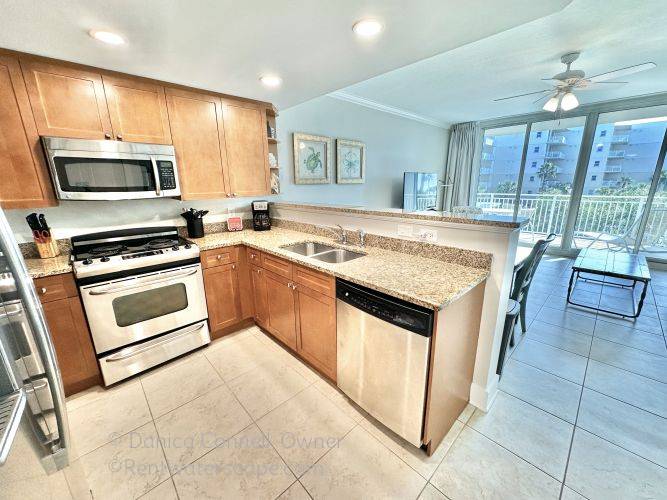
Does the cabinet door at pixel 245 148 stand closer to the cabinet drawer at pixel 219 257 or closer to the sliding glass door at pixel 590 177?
the cabinet drawer at pixel 219 257

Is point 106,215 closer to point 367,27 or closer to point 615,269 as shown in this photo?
point 367,27

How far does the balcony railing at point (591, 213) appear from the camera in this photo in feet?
14.4

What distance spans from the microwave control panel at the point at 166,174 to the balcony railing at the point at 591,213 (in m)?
4.73

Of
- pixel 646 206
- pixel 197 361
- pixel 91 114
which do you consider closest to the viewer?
pixel 91 114

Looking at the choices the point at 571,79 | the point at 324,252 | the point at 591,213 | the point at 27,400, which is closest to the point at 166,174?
the point at 324,252

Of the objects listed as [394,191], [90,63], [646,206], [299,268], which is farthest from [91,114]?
[646,206]

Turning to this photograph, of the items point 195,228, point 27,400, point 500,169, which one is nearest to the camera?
point 27,400

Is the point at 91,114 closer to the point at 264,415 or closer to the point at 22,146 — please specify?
the point at 22,146

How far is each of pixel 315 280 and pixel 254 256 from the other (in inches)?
33.9

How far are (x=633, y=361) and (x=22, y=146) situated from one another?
4638 millimetres

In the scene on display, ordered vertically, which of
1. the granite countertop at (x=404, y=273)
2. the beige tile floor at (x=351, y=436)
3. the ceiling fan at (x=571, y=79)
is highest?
the ceiling fan at (x=571, y=79)

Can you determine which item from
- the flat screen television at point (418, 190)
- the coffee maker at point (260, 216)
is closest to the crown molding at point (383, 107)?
the flat screen television at point (418, 190)

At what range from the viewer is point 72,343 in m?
1.81

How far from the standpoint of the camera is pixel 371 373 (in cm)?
156
